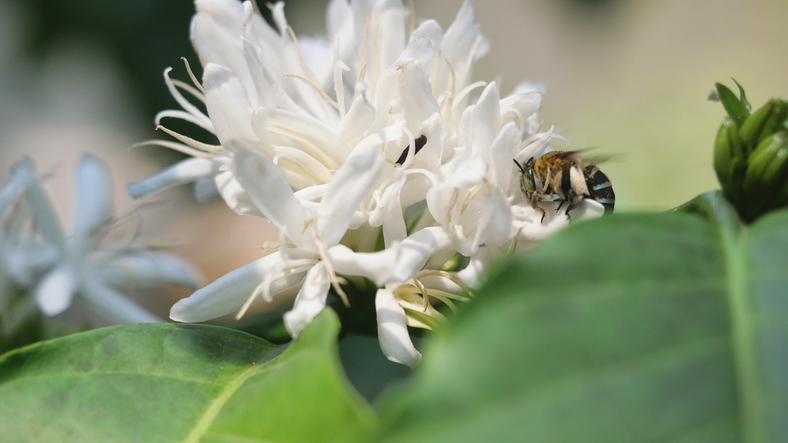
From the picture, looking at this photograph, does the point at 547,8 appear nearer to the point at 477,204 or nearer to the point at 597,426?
the point at 477,204

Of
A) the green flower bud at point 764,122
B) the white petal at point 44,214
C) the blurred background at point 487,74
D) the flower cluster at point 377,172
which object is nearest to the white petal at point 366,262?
the flower cluster at point 377,172

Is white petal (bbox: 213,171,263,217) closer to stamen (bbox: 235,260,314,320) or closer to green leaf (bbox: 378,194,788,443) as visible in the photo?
stamen (bbox: 235,260,314,320)

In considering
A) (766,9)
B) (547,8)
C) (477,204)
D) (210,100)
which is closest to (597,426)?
(477,204)

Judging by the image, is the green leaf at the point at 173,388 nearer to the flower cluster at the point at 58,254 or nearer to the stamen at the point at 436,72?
the stamen at the point at 436,72

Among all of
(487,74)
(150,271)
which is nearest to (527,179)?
(150,271)

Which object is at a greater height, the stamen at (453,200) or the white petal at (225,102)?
the white petal at (225,102)

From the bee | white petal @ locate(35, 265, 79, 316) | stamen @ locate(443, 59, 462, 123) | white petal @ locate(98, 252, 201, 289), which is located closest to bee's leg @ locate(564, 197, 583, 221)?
the bee

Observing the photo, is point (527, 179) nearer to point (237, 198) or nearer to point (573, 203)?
point (573, 203)
